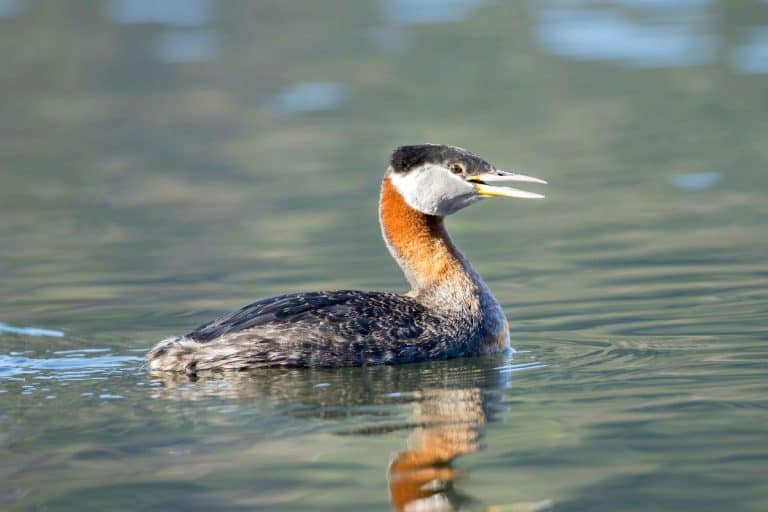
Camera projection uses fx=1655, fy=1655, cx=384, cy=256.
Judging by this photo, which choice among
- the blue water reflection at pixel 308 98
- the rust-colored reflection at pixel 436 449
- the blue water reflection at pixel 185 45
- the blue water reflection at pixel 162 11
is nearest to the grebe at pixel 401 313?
the rust-colored reflection at pixel 436 449

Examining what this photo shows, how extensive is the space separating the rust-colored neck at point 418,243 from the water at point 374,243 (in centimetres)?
73

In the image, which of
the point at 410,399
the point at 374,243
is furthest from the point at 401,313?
the point at 374,243

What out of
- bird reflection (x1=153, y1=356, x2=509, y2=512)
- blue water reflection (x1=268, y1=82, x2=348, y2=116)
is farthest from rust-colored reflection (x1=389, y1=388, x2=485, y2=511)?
blue water reflection (x1=268, y1=82, x2=348, y2=116)

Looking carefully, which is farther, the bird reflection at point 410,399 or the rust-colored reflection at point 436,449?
the bird reflection at point 410,399

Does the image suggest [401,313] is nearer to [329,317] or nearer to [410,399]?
[329,317]

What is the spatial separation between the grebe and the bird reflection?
0.11 metres

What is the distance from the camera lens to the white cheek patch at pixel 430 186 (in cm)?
1116

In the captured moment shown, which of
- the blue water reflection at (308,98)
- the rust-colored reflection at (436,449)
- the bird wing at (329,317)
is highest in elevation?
the blue water reflection at (308,98)

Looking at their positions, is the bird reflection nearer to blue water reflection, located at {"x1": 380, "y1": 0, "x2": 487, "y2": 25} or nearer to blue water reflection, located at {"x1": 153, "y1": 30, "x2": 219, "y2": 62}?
Answer: blue water reflection, located at {"x1": 153, "y1": 30, "x2": 219, "y2": 62}

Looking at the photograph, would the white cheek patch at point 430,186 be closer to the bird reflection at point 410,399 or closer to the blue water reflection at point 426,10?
the bird reflection at point 410,399

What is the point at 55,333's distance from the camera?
12.0 metres

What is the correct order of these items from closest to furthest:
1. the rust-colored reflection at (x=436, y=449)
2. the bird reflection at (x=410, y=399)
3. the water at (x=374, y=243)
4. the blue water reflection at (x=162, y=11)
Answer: the rust-colored reflection at (x=436, y=449)
the bird reflection at (x=410, y=399)
the water at (x=374, y=243)
the blue water reflection at (x=162, y=11)

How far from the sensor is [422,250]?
1132cm

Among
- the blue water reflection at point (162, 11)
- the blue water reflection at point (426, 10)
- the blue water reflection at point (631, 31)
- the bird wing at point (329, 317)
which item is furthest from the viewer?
the blue water reflection at point (162, 11)
